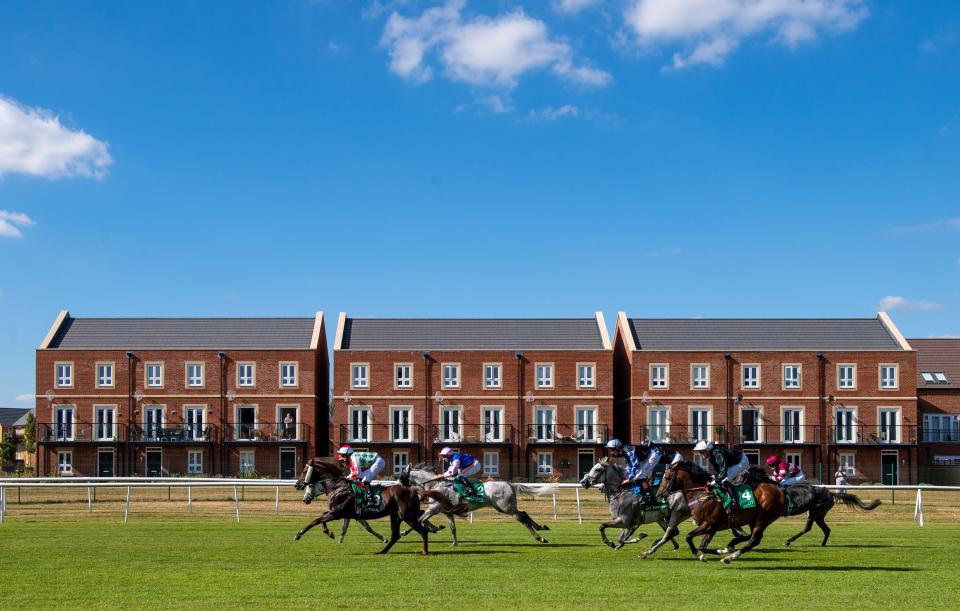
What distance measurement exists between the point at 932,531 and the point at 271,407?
38.7 metres

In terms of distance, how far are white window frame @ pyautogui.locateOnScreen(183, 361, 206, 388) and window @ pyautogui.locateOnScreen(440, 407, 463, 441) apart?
40.7 ft

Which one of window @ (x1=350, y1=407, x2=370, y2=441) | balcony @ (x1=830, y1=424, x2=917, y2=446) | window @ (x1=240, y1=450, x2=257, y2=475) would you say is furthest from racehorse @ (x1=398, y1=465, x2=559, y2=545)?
balcony @ (x1=830, y1=424, x2=917, y2=446)

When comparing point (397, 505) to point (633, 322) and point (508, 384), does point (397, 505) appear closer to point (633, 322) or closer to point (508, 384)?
point (508, 384)

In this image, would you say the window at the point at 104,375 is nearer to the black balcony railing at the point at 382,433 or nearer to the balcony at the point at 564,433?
the black balcony railing at the point at 382,433

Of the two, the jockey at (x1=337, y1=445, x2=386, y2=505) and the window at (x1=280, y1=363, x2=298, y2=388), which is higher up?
the window at (x1=280, y1=363, x2=298, y2=388)

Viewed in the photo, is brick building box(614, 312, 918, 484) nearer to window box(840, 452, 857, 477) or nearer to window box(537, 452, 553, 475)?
window box(840, 452, 857, 477)

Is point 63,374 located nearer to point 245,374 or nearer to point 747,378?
point 245,374

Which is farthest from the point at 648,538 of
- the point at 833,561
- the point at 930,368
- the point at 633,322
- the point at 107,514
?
the point at 930,368

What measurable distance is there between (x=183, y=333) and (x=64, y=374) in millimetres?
6344

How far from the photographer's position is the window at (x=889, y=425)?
5741 cm

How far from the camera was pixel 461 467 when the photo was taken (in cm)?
2052

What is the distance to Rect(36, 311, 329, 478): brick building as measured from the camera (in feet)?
187

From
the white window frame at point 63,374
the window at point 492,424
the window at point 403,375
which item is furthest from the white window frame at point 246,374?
the window at point 492,424

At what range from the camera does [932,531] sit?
82.4 ft
